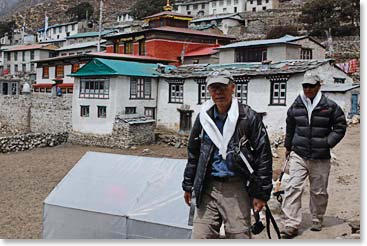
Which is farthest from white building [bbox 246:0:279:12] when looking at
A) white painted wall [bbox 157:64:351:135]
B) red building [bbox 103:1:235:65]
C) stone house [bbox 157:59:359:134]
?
white painted wall [bbox 157:64:351:135]

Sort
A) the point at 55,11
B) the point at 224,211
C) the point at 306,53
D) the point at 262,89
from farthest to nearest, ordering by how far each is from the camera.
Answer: the point at 55,11
the point at 306,53
the point at 262,89
the point at 224,211

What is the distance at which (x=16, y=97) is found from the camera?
24188 mm

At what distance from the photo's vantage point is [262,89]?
54.4 feet

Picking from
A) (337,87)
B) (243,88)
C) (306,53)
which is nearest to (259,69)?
(243,88)

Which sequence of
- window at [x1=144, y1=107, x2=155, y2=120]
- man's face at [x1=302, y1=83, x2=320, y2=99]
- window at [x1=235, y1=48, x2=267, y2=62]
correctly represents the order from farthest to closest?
window at [x1=235, y1=48, x2=267, y2=62]
window at [x1=144, y1=107, x2=155, y2=120]
man's face at [x1=302, y1=83, x2=320, y2=99]

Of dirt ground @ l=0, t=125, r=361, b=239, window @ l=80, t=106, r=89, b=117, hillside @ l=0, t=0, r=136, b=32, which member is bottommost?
→ dirt ground @ l=0, t=125, r=361, b=239

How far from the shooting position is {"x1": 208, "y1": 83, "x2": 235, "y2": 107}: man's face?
292 cm

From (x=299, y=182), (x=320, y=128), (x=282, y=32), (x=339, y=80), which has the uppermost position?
(x=282, y=32)

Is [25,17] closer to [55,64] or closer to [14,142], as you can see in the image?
[55,64]

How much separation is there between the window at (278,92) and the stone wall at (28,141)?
900cm

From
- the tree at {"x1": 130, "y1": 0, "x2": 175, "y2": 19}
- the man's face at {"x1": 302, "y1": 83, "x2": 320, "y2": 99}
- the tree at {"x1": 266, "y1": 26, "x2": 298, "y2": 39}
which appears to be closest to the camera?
the man's face at {"x1": 302, "y1": 83, "x2": 320, "y2": 99}

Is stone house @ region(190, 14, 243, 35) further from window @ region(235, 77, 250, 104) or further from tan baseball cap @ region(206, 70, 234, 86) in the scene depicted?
tan baseball cap @ region(206, 70, 234, 86)

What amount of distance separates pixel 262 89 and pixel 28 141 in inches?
359

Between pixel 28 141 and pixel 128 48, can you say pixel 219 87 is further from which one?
pixel 128 48
